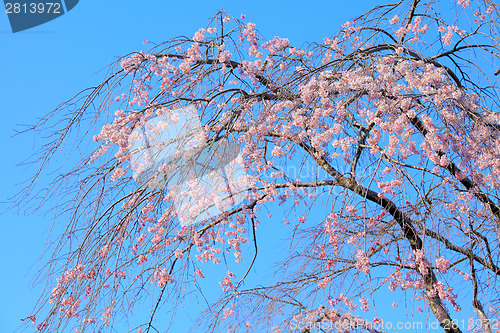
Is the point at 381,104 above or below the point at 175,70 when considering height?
below

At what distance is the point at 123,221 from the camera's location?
343cm

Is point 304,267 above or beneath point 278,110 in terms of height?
beneath

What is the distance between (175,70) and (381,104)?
1641 mm

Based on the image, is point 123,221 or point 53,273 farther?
point 123,221

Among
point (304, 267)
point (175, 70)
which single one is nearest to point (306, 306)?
Answer: point (304, 267)

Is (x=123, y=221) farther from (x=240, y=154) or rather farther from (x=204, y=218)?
(x=240, y=154)

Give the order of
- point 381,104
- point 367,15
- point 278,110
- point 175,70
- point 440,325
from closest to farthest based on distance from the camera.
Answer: point 381,104 → point 278,110 → point 440,325 → point 175,70 → point 367,15

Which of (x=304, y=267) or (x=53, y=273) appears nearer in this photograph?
(x=53, y=273)

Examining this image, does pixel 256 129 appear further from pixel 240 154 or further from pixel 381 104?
pixel 381 104

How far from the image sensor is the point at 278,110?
3.33 meters

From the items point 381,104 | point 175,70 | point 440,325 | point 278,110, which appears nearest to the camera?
point 381,104

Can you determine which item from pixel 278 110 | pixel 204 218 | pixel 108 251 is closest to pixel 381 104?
pixel 278 110

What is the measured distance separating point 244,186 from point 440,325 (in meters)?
1.76

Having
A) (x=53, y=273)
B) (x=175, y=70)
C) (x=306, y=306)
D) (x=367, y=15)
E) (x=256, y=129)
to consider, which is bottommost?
(x=306, y=306)
